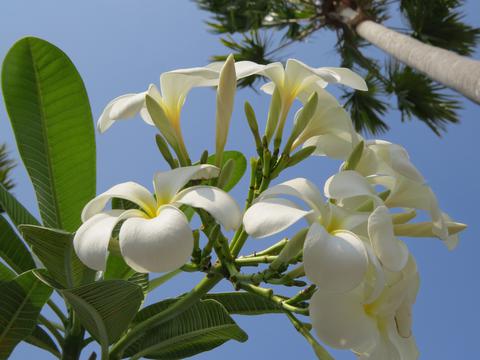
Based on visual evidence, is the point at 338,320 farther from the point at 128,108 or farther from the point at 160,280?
the point at 160,280

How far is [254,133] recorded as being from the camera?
1.00 metres

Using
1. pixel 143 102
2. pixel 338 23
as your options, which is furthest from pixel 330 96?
pixel 338 23

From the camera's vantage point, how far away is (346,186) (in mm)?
698

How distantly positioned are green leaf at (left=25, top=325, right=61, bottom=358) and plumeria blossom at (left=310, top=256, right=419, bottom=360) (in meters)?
0.86

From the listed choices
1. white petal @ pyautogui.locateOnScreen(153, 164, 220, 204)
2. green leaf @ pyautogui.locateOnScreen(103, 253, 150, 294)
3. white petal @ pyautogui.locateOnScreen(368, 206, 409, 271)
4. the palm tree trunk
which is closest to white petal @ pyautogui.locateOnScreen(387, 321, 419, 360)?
white petal @ pyautogui.locateOnScreen(368, 206, 409, 271)

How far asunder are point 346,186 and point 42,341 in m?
0.93

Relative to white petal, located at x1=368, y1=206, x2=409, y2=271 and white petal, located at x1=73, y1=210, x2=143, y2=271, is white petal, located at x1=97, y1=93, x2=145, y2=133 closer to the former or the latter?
white petal, located at x1=73, y1=210, x2=143, y2=271

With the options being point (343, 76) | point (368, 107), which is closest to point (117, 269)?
point (343, 76)

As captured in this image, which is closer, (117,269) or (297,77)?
(297,77)

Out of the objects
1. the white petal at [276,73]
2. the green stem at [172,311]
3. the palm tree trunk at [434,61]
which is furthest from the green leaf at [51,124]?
the palm tree trunk at [434,61]

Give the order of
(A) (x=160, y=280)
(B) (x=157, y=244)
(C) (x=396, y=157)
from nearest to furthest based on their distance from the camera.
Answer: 1. (B) (x=157, y=244)
2. (C) (x=396, y=157)
3. (A) (x=160, y=280)

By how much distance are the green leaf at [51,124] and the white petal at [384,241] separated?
0.85 metres

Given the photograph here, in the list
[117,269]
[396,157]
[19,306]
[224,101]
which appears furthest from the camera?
[117,269]

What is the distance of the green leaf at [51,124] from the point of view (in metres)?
1.19
